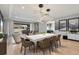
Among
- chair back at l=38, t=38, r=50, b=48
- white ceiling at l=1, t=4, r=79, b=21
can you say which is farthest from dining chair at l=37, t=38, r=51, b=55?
white ceiling at l=1, t=4, r=79, b=21

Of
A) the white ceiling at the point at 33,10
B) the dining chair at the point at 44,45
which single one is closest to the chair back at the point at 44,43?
the dining chair at the point at 44,45

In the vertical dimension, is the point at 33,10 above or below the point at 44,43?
above

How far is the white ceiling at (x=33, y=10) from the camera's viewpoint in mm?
2561

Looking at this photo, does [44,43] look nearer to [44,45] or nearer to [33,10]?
[44,45]

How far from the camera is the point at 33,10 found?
8.59 ft

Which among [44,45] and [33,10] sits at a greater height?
[33,10]

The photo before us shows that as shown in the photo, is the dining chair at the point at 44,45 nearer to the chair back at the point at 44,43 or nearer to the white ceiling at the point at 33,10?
the chair back at the point at 44,43

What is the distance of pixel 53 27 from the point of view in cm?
275

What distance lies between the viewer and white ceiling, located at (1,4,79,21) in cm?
256

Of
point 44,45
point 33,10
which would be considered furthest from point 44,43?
point 33,10

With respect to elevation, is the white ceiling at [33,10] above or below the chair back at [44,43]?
above

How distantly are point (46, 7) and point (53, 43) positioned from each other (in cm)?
96

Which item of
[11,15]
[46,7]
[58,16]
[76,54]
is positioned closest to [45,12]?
[46,7]
